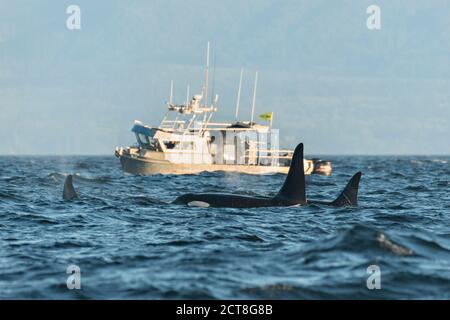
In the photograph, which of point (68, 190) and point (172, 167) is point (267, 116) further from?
point (68, 190)

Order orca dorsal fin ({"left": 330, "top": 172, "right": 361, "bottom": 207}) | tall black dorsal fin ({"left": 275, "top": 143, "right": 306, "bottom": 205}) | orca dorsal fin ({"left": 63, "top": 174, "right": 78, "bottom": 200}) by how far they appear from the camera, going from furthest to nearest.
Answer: orca dorsal fin ({"left": 63, "top": 174, "right": 78, "bottom": 200}) < orca dorsal fin ({"left": 330, "top": 172, "right": 361, "bottom": 207}) < tall black dorsal fin ({"left": 275, "top": 143, "right": 306, "bottom": 205})

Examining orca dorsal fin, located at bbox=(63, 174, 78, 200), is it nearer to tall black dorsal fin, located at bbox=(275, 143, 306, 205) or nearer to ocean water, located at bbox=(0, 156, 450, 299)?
ocean water, located at bbox=(0, 156, 450, 299)

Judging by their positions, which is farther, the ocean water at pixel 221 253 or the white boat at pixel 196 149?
the white boat at pixel 196 149

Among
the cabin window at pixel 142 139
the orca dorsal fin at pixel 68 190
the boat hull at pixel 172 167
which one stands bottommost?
the boat hull at pixel 172 167

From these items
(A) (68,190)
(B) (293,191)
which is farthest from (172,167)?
(B) (293,191)

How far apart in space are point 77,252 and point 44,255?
62 centimetres

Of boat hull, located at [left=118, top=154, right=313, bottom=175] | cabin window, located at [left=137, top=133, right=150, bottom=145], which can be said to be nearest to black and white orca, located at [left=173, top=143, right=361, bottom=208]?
boat hull, located at [left=118, top=154, right=313, bottom=175]

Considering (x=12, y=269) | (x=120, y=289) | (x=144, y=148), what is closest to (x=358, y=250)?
(x=120, y=289)

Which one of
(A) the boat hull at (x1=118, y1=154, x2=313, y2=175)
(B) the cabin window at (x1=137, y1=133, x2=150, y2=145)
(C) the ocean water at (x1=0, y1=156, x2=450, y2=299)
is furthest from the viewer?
(B) the cabin window at (x1=137, y1=133, x2=150, y2=145)

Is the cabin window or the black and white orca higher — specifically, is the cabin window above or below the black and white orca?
below

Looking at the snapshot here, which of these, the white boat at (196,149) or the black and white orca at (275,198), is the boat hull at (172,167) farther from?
the black and white orca at (275,198)

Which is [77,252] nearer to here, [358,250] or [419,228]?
[358,250]

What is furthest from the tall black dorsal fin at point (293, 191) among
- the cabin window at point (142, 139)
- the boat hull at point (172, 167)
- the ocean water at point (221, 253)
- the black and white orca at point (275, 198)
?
the cabin window at point (142, 139)
